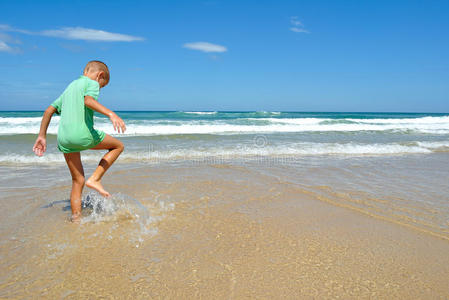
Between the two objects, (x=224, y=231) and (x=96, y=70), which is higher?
(x=96, y=70)

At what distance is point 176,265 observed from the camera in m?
2.26

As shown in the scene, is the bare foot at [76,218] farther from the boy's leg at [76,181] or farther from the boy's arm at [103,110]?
the boy's arm at [103,110]

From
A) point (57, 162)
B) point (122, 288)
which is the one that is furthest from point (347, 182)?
point (57, 162)

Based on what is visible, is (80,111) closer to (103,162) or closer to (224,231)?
(103,162)

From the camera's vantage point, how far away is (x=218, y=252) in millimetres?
2467

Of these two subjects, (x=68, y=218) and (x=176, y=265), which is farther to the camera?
(x=68, y=218)

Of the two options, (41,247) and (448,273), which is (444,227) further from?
(41,247)

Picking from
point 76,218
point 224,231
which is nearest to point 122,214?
point 76,218

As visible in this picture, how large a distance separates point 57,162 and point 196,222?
15.4 ft

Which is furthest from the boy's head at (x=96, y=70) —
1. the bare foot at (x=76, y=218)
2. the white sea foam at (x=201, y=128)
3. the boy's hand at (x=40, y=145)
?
the white sea foam at (x=201, y=128)

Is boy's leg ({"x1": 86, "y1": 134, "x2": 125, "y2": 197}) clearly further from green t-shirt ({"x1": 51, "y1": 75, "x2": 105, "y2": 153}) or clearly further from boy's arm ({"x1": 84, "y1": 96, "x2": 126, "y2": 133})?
boy's arm ({"x1": 84, "y1": 96, "x2": 126, "y2": 133})

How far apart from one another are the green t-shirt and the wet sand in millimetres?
842

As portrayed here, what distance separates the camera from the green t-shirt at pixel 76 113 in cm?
273

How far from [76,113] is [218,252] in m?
1.73
